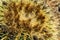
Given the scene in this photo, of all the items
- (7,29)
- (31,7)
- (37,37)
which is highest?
(31,7)

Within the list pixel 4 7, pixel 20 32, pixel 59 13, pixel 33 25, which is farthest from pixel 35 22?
pixel 59 13

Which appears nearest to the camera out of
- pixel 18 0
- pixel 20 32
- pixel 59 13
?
pixel 20 32

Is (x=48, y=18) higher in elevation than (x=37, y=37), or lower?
higher

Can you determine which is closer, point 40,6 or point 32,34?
point 32,34

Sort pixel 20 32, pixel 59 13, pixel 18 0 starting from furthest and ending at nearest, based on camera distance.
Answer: pixel 59 13 < pixel 18 0 < pixel 20 32

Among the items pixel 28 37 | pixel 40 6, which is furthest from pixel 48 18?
pixel 28 37

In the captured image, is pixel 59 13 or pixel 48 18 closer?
pixel 48 18

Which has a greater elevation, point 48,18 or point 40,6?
point 40,6

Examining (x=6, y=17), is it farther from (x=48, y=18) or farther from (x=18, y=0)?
(x=48, y=18)

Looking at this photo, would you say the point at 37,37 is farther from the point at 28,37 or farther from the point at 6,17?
the point at 6,17
